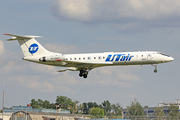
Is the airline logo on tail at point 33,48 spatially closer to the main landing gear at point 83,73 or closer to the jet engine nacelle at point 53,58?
the jet engine nacelle at point 53,58

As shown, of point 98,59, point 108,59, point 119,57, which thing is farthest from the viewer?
point 98,59

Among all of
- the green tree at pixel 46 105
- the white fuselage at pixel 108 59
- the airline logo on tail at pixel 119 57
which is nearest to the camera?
the airline logo on tail at pixel 119 57

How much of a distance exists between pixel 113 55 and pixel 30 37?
593 inches

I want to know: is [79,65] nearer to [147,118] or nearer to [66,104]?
[147,118]

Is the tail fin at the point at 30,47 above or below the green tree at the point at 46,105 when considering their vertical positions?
above

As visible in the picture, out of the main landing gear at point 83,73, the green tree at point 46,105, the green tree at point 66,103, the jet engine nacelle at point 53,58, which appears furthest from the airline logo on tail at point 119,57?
the green tree at point 46,105

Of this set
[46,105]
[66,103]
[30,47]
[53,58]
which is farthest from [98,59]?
[46,105]

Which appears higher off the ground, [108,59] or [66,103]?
[108,59]

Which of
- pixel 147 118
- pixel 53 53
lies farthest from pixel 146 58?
pixel 53 53

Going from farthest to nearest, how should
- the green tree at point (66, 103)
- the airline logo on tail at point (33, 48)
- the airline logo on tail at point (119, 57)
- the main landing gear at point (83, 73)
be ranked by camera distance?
1. the green tree at point (66, 103)
2. the airline logo on tail at point (33, 48)
3. the main landing gear at point (83, 73)
4. the airline logo on tail at point (119, 57)

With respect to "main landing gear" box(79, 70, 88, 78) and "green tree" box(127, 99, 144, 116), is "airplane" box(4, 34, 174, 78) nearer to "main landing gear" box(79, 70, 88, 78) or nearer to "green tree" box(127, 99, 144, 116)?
"main landing gear" box(79, 70, 88, 78)

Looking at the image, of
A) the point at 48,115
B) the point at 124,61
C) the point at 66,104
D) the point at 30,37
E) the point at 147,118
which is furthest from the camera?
the point at 66,104

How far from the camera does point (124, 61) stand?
49438 mm

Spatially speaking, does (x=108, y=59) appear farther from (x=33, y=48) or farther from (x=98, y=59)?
(x=33, y=48)
